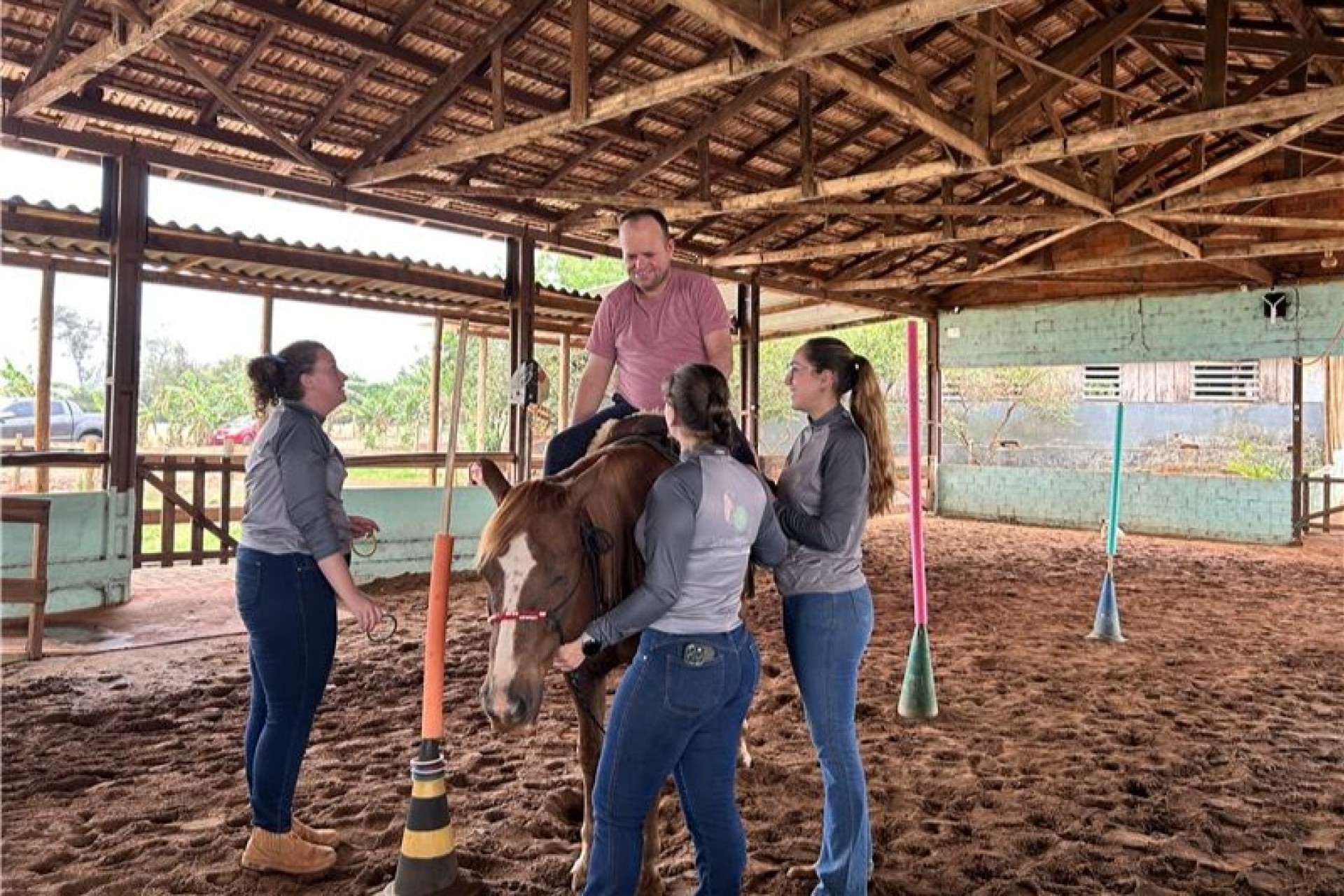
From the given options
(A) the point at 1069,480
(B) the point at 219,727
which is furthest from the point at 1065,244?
(B) the point at 219,727

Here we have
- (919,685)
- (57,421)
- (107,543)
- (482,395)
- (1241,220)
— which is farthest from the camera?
(57,421)

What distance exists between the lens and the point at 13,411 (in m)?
15.0

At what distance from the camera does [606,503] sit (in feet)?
7.41

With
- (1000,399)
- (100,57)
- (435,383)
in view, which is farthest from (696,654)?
(1000,399)

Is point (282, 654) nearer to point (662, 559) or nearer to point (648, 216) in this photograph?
point (662, 559)

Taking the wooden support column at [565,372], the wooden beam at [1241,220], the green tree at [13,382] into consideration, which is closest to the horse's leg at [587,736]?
the wooden beam at [1241,220]

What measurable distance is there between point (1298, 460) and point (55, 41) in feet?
48.2

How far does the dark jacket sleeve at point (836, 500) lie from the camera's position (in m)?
2.21

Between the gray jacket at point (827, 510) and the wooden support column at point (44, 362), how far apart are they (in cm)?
797

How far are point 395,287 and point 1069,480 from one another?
10.8 m

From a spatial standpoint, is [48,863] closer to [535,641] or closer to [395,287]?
[535,641]

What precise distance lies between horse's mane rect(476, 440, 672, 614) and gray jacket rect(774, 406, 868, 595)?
1.34ft

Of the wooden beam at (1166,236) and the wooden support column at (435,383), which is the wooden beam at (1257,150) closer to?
the wooden beam at (1166,236)

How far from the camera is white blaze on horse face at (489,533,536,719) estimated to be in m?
1.89
